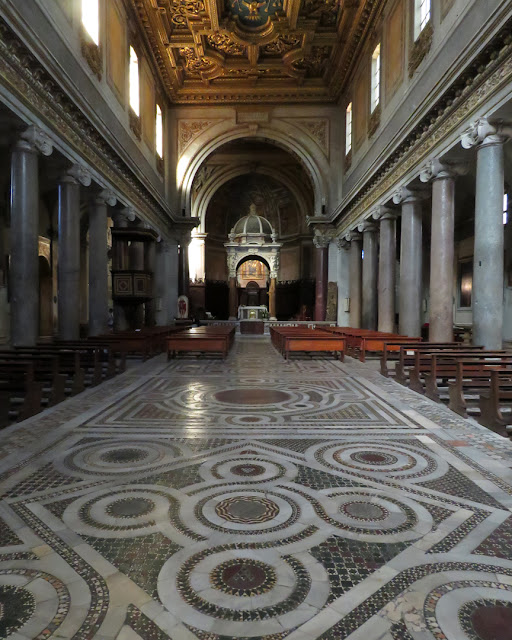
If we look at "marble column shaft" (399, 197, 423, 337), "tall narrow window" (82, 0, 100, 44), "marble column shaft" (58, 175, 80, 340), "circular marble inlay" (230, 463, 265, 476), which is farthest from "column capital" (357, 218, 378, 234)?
"circular marble inlay" (230, 463, 265, 476)

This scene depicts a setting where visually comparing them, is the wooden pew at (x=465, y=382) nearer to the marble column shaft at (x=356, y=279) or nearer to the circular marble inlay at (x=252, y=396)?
the circular marble inlay at (x=252, y=396)

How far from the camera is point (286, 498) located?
3.00 metres

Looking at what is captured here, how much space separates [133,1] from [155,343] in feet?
45.2

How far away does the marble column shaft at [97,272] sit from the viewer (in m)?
13.7

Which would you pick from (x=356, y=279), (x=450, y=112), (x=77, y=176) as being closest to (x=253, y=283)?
(x=356, y=279)

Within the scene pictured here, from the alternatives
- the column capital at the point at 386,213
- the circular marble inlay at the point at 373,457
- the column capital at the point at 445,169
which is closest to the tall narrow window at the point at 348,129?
the column capital at the point at 386,213

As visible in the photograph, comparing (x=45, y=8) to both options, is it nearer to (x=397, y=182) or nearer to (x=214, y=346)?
(x=214, y=346)

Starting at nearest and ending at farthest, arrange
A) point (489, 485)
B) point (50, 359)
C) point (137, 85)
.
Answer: point (489, 485) → point (50, 359) → point (137, 85)

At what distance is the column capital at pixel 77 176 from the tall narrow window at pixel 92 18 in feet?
14.9

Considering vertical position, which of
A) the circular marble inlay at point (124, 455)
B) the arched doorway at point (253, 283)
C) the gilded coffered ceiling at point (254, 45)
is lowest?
the circular marble inlay at point (124, 455)

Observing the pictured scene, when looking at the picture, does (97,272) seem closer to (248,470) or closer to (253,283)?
(248,470)

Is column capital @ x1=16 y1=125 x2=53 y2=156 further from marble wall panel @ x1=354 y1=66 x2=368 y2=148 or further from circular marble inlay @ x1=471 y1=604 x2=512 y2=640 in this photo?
marble wall panel @ x1=354 y1=66 x2=368 y2=148

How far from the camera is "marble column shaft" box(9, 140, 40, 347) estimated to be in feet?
29.4

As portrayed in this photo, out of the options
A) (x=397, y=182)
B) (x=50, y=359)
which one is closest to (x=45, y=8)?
(x=50, y=359)
